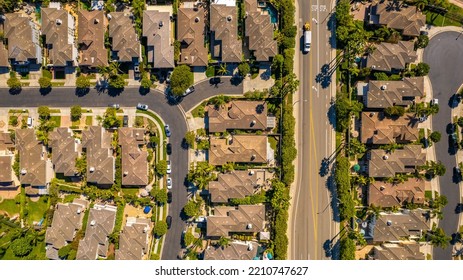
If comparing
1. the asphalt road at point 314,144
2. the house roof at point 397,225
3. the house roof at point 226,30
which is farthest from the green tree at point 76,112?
the house roof at point 397,225

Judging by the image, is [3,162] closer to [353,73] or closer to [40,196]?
[40,196]

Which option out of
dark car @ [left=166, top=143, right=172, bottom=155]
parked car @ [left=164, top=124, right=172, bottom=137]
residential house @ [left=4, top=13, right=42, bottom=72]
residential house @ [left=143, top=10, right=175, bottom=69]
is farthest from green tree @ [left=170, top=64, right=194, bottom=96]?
residential house @ [left=4, top=13, right=42, bottom=72]

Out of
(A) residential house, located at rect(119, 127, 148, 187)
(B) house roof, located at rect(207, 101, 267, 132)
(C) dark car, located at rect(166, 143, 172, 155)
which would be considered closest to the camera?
(A) residential house, located at rect(119, 127, 148, 187)

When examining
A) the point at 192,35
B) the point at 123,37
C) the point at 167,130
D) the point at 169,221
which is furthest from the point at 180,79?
the point at 169,221

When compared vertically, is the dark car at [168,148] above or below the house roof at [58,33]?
below

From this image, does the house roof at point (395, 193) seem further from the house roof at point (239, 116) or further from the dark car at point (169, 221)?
the dark car at point (169, 221)

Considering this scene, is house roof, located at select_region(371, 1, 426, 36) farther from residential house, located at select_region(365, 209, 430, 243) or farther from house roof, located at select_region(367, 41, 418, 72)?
residential house, located at select_region(365, 209, 430, 243)

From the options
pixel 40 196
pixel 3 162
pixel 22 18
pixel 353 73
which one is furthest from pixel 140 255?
pixel 353 73

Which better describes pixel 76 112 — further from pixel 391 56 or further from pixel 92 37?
pixel 391 56
